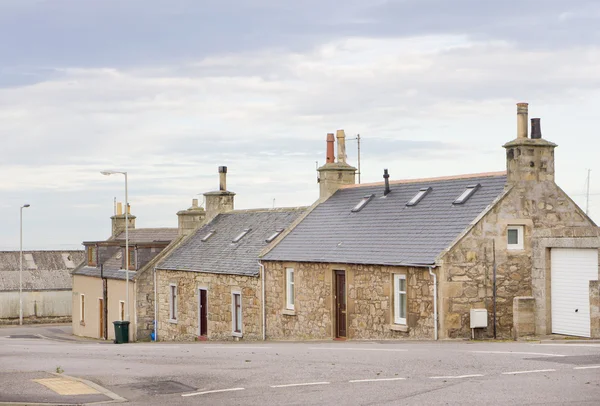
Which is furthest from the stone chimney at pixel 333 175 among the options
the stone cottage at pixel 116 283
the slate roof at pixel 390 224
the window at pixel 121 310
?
the window at pixel 121 310

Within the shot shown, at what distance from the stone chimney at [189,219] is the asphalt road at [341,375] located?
79.1ft

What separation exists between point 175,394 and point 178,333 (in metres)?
26.8

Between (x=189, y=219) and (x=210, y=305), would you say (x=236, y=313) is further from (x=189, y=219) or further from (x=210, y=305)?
(x=189, y=219)

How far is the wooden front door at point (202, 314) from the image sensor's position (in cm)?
3806

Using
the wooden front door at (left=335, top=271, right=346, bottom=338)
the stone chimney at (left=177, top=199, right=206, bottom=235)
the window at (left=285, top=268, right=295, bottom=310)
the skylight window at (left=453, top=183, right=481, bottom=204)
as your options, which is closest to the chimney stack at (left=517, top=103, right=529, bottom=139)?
the skylight window at (left=453, top=183, right=481, bottom=204)

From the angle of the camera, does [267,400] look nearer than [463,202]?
Yes

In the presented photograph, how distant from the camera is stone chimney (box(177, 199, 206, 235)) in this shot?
45.0 meters

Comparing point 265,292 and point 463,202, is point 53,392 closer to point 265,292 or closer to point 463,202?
point 463,202

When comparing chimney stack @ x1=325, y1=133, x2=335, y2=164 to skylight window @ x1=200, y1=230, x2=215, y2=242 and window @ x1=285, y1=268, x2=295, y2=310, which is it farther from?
skylight window @ x1=200, y1=230, x2=215, y2=242

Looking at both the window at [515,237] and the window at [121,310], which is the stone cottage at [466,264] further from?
the window at [121,310]

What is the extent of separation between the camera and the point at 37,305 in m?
63.9

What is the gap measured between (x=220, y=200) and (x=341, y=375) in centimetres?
3065

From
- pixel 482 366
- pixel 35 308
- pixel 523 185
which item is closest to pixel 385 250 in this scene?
pixel 523 185

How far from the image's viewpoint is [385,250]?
28438 millimetres
